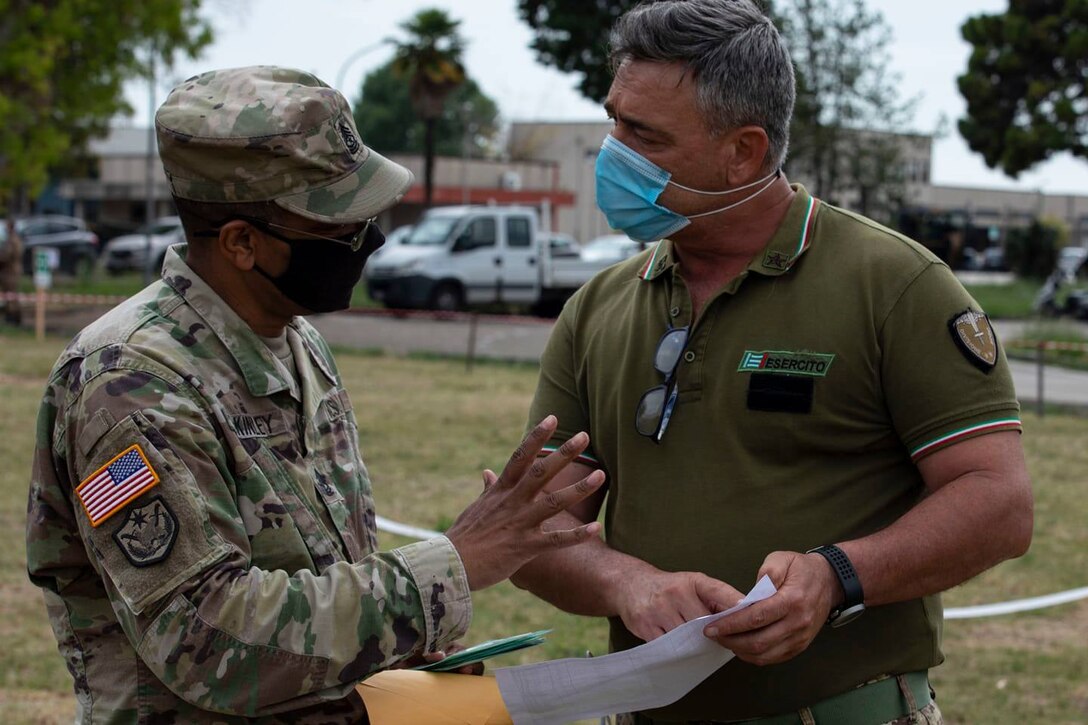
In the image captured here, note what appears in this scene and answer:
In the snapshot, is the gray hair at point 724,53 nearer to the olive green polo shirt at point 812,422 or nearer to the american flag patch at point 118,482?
the olive green polo shirt at point 812,422

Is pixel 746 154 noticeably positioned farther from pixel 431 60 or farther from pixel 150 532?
pixel 431 60

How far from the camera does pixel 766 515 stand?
2256 millimetres

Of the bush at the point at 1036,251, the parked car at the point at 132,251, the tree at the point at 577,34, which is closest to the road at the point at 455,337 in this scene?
the tree at the point at 577,34

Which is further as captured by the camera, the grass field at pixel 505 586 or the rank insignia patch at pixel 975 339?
the grass field at pixel 505 586

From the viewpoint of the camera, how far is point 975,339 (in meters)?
2.13

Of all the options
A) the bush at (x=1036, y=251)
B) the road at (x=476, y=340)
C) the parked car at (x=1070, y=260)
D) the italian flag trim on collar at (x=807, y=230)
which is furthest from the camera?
the bush at (x=1036, y=251)

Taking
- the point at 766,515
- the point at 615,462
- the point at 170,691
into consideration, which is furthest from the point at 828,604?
the point at 170,691

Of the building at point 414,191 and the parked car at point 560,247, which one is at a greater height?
the parked car at point 560,247

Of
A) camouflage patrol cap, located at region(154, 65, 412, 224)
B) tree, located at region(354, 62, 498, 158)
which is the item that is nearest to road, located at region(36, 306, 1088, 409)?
camouflage patrol cap, located at region(154, 65, 412, 224)

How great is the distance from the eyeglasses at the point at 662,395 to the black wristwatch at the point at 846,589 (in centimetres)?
41

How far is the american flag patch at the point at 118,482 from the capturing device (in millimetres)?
1786

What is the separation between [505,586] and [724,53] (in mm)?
4700

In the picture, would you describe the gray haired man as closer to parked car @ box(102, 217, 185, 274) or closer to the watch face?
the watch face

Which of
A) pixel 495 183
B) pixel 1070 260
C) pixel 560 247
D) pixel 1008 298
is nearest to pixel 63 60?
pixel 560 247
